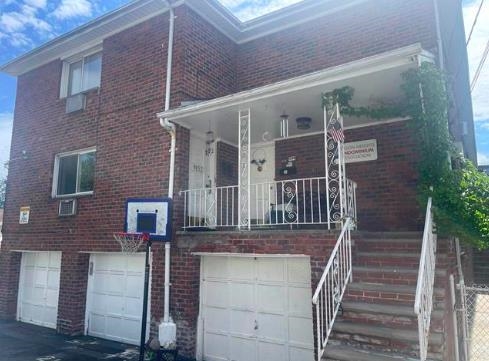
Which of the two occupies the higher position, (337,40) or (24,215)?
(337,40)

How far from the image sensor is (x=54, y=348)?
24.7 feet

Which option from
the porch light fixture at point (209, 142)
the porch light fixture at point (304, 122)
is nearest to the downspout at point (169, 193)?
the porch light fixture at point (209, 142)

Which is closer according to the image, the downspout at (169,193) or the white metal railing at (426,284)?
the white metal railing at (426,284)

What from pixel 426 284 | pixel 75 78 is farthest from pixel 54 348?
pixel 426 284

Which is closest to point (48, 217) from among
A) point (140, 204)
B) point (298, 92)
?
point (140, 204)

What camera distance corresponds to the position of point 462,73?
1010 cm

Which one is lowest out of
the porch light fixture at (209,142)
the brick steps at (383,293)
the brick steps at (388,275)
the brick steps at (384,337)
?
the brick steps at (384,337)

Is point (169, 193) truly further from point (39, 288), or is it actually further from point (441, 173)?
point (39, 288)

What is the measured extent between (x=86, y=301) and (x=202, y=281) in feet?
10.9

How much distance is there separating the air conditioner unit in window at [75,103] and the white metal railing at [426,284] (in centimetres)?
820

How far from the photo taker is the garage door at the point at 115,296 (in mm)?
8008

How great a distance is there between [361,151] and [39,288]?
8.69 m

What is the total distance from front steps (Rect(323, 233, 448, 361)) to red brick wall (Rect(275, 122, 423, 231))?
1.44 metres

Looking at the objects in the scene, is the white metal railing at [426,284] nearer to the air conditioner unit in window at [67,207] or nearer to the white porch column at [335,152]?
the white porch column at [335,152]
